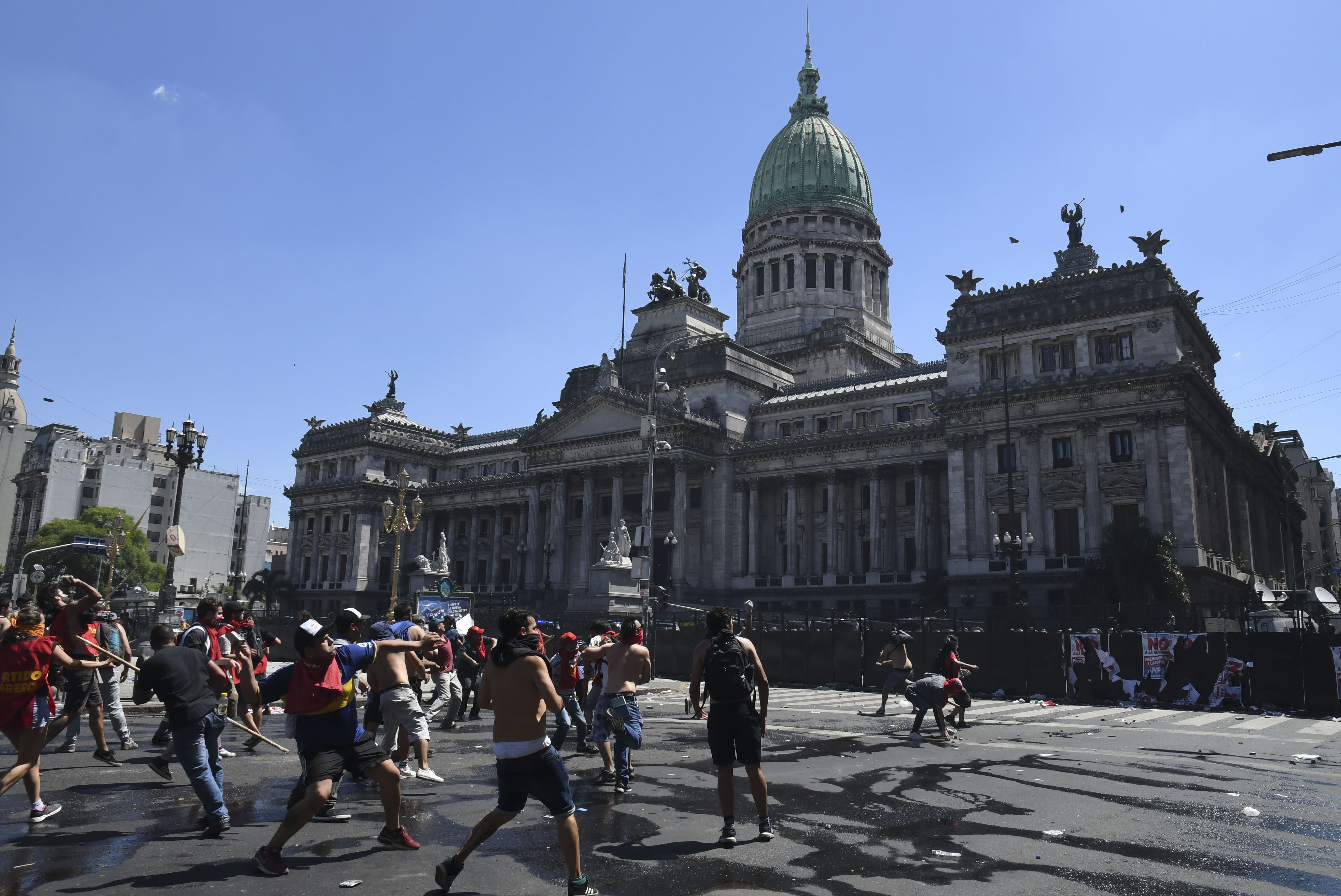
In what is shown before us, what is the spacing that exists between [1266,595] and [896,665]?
1748 inches

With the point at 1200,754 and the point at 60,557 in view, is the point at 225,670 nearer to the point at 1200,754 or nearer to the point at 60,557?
the point at 1200,754

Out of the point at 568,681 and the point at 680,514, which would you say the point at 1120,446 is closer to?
the point at 680,514

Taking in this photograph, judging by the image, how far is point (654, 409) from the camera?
2382 inches

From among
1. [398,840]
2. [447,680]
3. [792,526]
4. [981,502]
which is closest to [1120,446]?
[981,502]

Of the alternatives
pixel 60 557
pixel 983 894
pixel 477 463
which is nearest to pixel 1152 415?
pixel 983 894

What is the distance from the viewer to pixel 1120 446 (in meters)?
46.7

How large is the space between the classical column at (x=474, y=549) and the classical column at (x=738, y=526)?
27.0 m

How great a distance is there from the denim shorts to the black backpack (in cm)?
217

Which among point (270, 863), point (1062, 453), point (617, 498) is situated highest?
point (1062, 453)

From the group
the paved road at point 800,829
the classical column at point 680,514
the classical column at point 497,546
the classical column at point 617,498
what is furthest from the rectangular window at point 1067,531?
the classical column at point 497,546

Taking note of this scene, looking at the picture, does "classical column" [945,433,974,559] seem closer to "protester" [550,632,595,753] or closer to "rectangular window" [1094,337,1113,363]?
"rectangular window" [1094,337,1113,363]

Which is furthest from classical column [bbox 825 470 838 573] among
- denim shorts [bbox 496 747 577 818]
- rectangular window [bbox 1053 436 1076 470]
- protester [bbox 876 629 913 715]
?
denim shorts [bbox 496 747 577 818]

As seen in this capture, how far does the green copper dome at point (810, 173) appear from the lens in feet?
274

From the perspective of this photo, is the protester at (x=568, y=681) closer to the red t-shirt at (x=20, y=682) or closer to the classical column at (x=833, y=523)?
the red t-shirt at (x=20, y=682)
